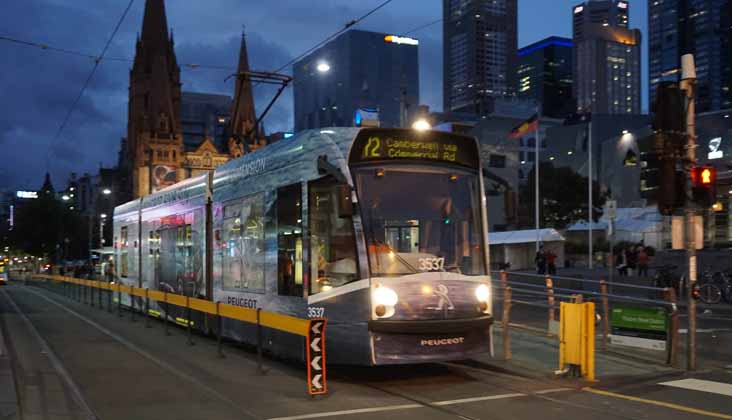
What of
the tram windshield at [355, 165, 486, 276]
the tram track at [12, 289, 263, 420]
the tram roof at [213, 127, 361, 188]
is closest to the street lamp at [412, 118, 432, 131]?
the tram windshield at [355, 165, 486, 276]

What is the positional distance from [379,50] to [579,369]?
85678mm

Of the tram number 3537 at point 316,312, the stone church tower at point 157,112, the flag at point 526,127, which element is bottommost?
the tram number 3537 at point 316,312

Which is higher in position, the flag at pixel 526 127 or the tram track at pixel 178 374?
the flag at pixel 526 127

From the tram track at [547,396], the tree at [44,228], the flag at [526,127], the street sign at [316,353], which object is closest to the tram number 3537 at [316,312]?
the street sign at [316,353]

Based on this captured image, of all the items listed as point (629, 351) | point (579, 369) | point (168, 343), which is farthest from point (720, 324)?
point (168, 343)

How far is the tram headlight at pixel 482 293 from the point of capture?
10.1m

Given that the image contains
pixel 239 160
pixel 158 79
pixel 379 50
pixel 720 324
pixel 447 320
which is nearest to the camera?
pixel 447 320

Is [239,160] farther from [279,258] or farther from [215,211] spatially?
[279,258]

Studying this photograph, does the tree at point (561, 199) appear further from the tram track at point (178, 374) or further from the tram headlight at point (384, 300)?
the tram headlight at point (384, 300)

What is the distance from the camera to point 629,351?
502 inches

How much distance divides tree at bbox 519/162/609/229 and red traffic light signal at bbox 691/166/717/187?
56242 millimetres

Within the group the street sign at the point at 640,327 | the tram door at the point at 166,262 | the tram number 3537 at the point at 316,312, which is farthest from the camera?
the tram door at the point at 166,262

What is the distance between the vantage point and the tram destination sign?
Result: 998 centimetres

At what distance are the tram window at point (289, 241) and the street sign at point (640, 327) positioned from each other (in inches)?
210
